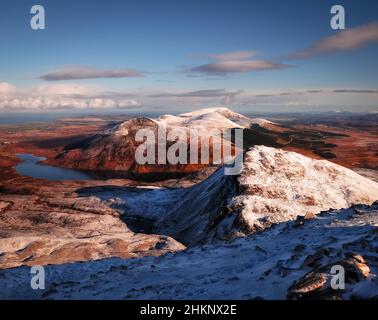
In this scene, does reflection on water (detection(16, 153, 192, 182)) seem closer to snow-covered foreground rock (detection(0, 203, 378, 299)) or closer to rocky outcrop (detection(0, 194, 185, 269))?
rocky outcrop (detection(0, 194, 185, 269))

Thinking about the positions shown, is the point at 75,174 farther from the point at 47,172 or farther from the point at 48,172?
the point at 47,172

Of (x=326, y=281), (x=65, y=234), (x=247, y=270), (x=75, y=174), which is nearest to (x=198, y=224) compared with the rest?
(x=65, y=234)

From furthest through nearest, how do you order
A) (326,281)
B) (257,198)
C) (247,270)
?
(257,198) < (247,270) < (326,281)

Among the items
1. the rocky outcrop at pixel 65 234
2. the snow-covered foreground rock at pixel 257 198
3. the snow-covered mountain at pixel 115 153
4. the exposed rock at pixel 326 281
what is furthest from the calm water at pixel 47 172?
the exposed rock at pixel 326 281

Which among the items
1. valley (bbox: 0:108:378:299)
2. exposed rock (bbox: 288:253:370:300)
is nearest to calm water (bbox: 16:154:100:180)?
valley (bbox: 0:108:378:299)
